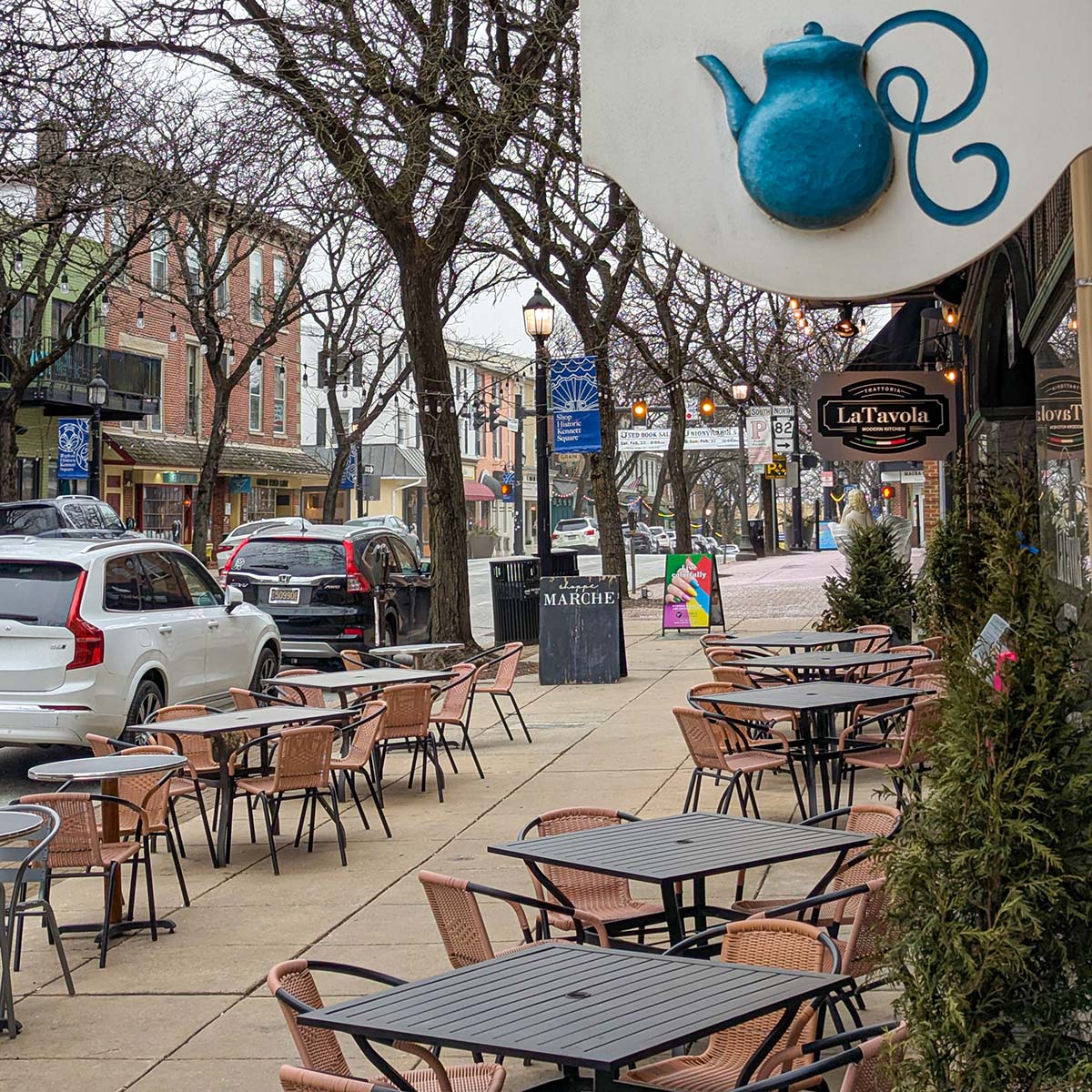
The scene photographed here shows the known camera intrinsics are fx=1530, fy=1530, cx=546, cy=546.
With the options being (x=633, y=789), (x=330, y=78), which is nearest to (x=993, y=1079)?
(x=633, y=789)

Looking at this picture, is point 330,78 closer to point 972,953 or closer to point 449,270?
point 972,953

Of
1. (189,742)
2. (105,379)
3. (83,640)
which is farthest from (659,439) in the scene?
(189,742)

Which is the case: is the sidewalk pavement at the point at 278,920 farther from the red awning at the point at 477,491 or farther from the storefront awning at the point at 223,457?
the red awning at the point at 477,491

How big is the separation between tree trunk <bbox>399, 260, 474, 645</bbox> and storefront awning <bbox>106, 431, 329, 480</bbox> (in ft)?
84.0

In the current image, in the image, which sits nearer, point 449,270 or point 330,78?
point 330,78

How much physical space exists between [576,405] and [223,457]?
3039cm

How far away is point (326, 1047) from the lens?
4133 mm

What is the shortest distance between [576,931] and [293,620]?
12857 mm

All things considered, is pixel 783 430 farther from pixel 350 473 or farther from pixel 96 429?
pixel 350 473

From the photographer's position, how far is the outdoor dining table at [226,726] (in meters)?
8.84

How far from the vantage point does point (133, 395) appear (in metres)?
41.0

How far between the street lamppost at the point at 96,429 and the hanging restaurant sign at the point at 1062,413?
87.6ft

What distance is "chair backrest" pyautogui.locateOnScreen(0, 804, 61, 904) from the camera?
6094mm

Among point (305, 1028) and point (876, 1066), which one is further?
point (305, 1028)
